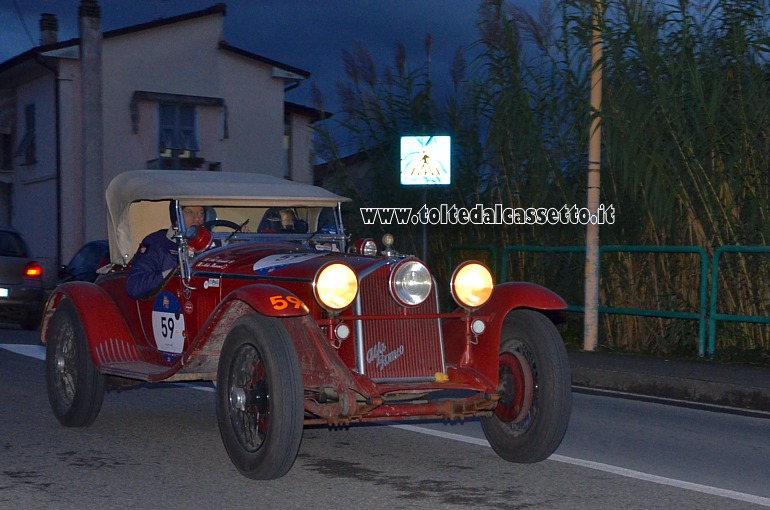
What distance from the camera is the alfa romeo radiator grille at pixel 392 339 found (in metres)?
6.01

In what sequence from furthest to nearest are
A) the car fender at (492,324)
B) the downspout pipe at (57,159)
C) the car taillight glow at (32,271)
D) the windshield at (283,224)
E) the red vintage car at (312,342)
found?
the downspout pipe at (57,159) → the car taillight glow at (32,271) → the windshield at (283,224) → the car fender at (492,324) → the red vintage car at (312,342)

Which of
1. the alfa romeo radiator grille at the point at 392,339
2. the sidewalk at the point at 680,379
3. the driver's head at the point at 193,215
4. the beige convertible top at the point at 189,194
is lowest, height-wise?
the sidewalk at the point at 680,379

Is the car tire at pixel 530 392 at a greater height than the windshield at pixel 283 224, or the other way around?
the windshield at pixel 283 224

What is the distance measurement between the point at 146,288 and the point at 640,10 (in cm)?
636

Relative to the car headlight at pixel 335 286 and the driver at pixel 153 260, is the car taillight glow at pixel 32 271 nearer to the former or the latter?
the driver at pixel 153 260

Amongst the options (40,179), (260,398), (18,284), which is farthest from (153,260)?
(40,179)

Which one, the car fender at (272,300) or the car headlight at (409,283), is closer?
the car fender at (272,300)

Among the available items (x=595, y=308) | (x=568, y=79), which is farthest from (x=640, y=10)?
(x=595, y=308)

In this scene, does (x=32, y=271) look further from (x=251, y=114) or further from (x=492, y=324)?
(x=251, y=114)

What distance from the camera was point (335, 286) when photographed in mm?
5875

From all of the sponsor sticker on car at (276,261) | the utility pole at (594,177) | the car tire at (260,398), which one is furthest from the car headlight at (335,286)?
the utility pole at (594,177)

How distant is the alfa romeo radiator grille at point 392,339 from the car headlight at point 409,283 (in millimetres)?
82

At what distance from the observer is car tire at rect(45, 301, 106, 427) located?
24.6 feet

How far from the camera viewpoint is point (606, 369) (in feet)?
33.5
